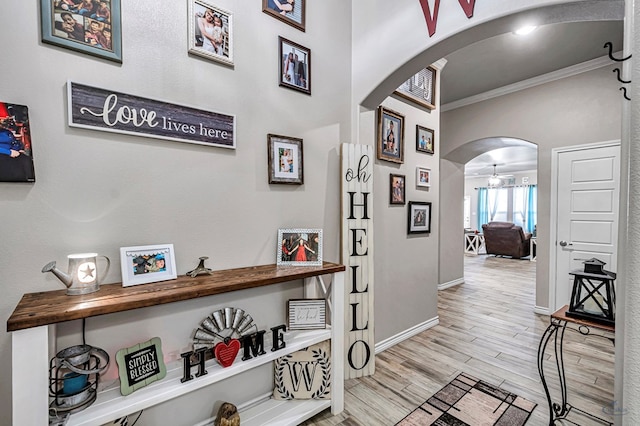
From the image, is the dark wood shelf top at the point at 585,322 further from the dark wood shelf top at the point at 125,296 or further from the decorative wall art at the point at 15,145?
the decorative wall art at the point at 15,145

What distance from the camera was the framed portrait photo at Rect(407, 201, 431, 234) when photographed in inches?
115

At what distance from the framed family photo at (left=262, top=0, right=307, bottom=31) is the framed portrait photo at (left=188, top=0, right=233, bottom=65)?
0.29 m

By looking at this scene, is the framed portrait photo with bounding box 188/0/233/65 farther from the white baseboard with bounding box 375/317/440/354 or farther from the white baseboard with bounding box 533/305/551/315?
the white baseboard with bounding box 533/305/551/315

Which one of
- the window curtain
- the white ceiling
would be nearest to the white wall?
the white ceiling

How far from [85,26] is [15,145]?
1.90 ft

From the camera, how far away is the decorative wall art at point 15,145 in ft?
3.53

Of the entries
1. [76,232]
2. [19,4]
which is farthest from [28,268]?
[19,4]

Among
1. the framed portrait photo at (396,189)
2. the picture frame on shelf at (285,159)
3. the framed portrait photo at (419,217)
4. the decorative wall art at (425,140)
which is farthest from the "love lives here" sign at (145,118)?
the decorative wall art at (425,140)

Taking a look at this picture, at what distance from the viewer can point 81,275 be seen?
3.83 feet

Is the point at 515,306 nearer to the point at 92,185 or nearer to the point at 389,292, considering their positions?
the point at 389,292

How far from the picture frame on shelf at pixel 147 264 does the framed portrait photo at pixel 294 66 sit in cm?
123

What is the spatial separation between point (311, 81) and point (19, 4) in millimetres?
1422

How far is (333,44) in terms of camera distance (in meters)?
2.12

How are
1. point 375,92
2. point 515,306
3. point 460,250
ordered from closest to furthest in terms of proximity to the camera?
point 375,92 < point 515,306 < point 460,250
